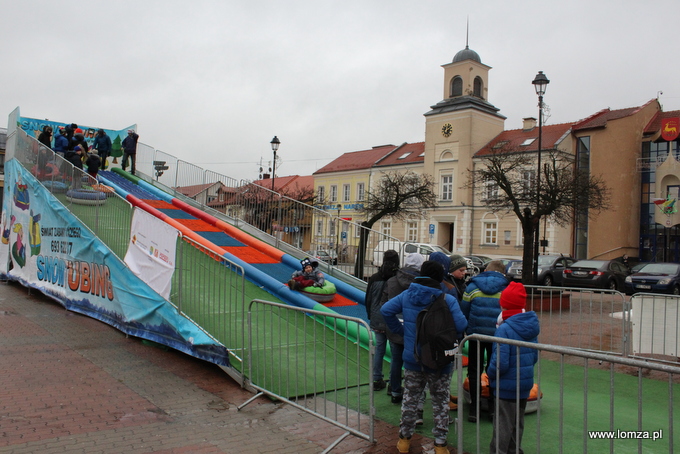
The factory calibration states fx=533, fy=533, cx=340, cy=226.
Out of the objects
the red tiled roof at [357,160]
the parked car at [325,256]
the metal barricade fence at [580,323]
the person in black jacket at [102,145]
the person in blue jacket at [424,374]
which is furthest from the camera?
the red tiled roof at [357,160]

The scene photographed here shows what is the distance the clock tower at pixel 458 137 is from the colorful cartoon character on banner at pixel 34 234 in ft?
116

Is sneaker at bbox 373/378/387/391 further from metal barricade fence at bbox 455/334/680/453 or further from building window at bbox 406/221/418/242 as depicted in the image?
building window at bbox 406/221/418/242

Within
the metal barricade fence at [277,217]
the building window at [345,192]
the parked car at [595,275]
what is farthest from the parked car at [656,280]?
the building window at [345,192]

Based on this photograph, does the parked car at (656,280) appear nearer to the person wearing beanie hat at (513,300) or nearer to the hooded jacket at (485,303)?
the hooded jacket at (485,303)

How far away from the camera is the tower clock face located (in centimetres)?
4631

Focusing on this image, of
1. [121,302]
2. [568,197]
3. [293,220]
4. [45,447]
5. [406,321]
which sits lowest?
[45,447]

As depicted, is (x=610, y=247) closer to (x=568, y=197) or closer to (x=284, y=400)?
(x=568, y=197)

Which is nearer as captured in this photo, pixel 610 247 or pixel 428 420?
pixel 428 420

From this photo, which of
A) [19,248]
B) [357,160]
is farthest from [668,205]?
[19,248]

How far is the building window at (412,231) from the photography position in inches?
1903

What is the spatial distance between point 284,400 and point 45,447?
2.25 meters

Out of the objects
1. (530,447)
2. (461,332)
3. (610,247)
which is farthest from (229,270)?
(610,247)

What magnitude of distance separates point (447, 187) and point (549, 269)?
75.0 ft

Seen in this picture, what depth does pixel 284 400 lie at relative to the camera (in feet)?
18.7
